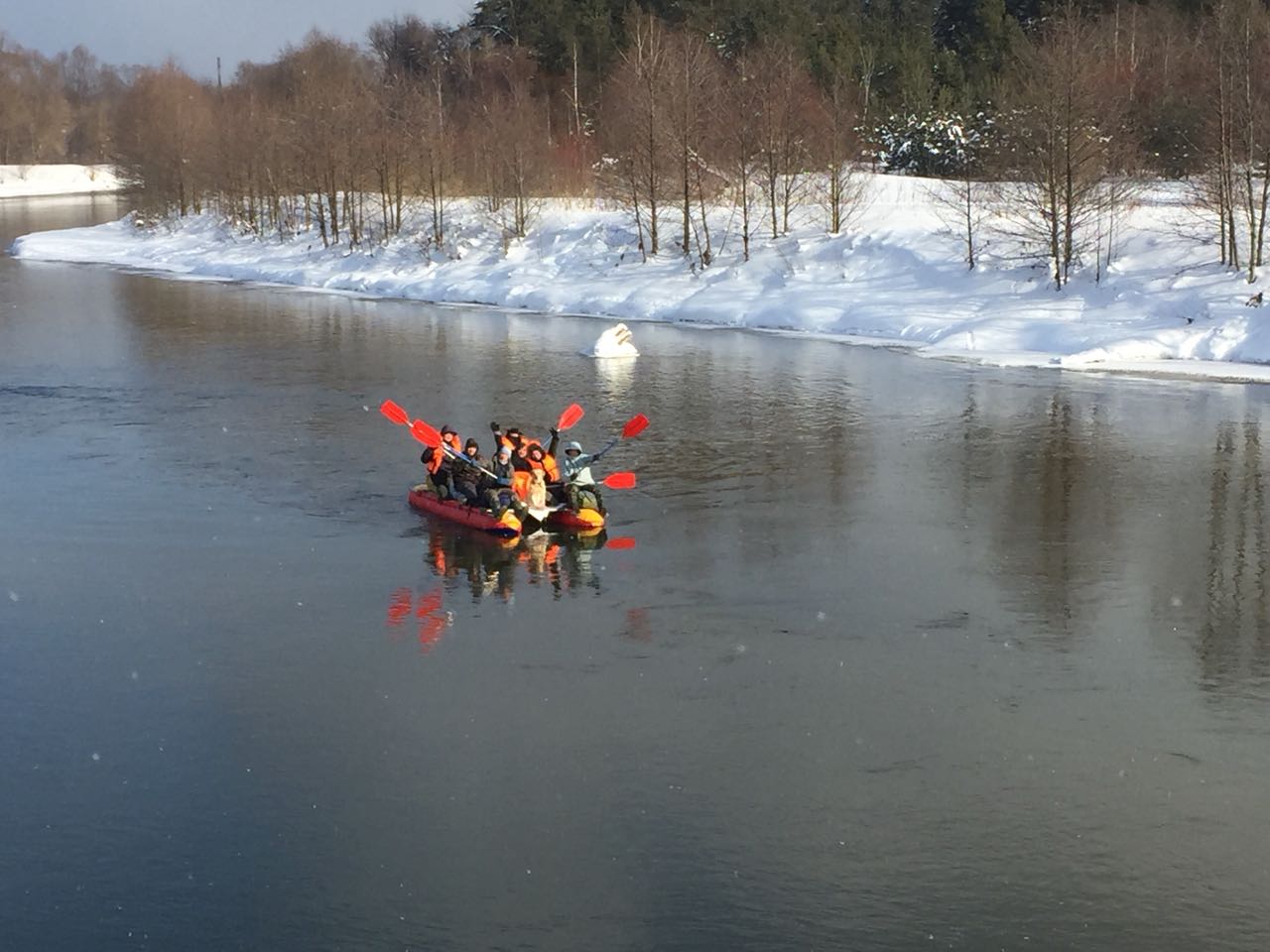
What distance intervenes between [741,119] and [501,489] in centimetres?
2875

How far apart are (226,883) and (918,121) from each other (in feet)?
155

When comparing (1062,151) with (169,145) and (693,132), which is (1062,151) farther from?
(169,145)

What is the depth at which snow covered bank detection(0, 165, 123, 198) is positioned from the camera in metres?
122

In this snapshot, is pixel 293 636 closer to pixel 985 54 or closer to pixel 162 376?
pixel 162 376

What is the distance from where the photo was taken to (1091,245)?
116 feet

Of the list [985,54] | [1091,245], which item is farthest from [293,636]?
[985,54]

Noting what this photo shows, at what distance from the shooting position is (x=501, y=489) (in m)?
16.7

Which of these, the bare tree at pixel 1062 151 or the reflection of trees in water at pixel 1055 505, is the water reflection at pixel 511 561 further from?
the bare tree at pixel 1062 151

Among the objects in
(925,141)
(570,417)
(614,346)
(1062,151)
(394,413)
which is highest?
(925,141)

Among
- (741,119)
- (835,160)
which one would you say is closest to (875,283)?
(835,160)

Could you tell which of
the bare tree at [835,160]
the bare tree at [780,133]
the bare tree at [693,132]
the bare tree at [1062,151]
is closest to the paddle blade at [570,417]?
the bare tree at [1062,151]

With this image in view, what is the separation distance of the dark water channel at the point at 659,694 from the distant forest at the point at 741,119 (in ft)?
44.5

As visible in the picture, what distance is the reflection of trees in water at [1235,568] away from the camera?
1227cm

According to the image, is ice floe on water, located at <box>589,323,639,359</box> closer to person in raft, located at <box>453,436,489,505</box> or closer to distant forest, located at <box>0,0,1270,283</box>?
distant forest, located at <box>0,0,1270,283</box>
